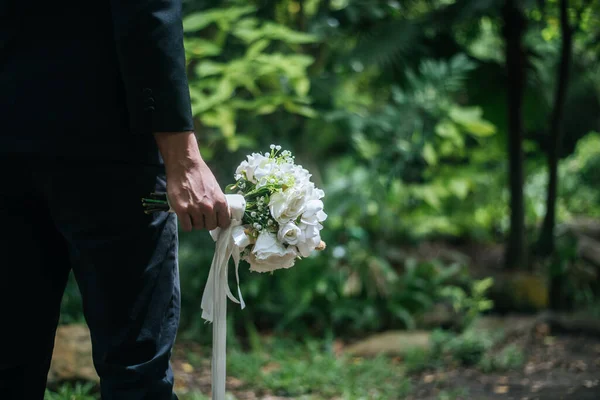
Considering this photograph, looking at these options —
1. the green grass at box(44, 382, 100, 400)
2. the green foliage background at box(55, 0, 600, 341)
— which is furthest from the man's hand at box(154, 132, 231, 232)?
the green foliage background at box(55, 0, 600, 341)

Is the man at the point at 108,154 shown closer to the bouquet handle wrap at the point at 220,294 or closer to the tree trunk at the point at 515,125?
the bouquet handle wrap at the point at 220,294

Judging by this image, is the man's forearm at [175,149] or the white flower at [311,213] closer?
the man's forearm at [175,149]

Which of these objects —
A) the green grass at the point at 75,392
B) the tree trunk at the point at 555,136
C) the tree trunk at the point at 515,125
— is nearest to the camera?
the green grass at the point at 75,392

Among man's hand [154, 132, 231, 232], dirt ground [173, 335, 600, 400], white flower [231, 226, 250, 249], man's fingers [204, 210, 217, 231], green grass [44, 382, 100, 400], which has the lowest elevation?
dirt ground [173, 335, 600, 400]

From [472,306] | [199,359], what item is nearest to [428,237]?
[472,306]

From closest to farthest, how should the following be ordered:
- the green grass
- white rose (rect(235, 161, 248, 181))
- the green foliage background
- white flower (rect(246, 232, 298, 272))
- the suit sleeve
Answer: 1. the suit sleeve
2. white flower (rect(246, 232, 298, 272))
3. white rose (rect(235, 161, 248, 181))
4. the green grass
5. the green foliage background

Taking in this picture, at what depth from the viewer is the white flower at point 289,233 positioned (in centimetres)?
163

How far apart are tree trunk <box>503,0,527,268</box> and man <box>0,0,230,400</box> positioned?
3.68 meters

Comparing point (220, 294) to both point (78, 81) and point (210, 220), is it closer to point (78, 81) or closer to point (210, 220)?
point (210, 220)

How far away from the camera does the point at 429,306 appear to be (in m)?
4.69

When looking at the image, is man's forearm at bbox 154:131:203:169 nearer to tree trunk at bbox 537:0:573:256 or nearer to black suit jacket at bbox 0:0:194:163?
black suit jacket at bbox 0:0:194:163

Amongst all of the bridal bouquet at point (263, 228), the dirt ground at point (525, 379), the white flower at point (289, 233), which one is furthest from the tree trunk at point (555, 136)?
the white flower at point (289, 233)

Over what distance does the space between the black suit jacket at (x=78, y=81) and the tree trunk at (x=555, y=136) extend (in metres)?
3.75

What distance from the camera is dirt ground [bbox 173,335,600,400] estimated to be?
317 centimetres
